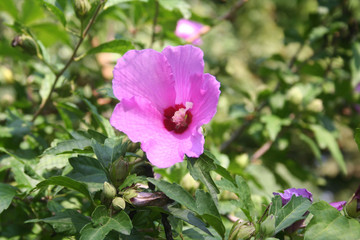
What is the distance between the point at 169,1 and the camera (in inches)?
45.7

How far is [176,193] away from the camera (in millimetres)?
640

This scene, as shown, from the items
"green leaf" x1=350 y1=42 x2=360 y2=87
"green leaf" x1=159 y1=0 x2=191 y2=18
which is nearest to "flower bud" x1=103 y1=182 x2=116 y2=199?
"green leaf" x1=159 y1=0 x2=191 y2=18

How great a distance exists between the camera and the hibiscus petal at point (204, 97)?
64 centimetres

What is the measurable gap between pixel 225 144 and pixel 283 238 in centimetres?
91

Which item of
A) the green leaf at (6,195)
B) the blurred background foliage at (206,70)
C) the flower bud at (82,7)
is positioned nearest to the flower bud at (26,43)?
the blurred background foliage at (206,70)

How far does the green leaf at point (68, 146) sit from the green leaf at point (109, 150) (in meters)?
0.05

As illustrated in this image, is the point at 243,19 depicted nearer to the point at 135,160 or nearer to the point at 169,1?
the point at 169,1

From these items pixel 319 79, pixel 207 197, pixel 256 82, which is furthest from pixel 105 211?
pixel 256 82

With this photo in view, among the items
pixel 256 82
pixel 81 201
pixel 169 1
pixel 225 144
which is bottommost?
pixel 256 82

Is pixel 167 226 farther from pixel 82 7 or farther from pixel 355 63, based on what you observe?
pixel 355 63

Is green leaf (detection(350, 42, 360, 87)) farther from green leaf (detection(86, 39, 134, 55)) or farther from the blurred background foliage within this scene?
green leaf (detection(86, 39, 134, 55))

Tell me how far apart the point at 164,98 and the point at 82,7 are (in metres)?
0.36

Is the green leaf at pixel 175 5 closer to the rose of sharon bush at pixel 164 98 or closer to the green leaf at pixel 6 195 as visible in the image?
the rose of sharon bush at pixel 164 98

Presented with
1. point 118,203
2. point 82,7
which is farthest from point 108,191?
point 82,7
